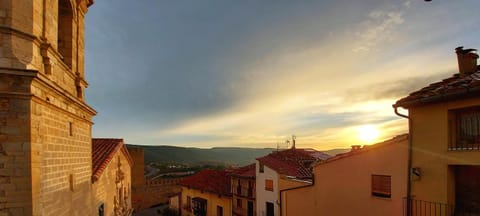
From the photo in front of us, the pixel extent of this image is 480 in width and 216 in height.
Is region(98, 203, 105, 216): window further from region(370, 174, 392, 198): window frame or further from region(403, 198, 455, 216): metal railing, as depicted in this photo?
region(403, 198, 455, 216): metal railing

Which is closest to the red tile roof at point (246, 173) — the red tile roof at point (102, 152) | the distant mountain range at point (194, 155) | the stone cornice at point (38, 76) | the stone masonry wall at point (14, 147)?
the red tile roof at point (102, 152)

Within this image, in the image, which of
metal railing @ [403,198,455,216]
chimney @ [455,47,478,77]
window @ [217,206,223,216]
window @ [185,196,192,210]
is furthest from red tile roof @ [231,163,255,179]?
chimney @ [455,47,478,77]

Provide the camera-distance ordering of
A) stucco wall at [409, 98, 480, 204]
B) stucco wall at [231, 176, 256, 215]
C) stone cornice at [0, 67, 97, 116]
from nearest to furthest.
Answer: stone cornice at [0, 67, 97, 116] < stucco wall at [409, 98, 480, 204] < stucco wall at [231, 176, 256, 215]

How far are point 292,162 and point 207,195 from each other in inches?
448

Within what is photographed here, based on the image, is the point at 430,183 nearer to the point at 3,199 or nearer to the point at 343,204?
the point at 343,204

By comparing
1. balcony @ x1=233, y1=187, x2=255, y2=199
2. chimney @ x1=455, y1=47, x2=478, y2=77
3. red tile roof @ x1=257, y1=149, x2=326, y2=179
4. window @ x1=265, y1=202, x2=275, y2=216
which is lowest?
window @ x1=265, y1=202, x2=275, y2=216

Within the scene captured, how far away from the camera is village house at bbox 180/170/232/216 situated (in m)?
32.4

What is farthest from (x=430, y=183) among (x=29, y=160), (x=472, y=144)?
(x=29, y=160)

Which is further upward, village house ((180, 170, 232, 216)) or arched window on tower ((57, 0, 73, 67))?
arched window on tower ((57, 0, 73, 67))

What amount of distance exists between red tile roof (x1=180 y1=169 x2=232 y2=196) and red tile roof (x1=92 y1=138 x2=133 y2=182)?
14885 millimetres

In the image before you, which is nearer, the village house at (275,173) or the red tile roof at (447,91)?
the red tile roof at (447,91)

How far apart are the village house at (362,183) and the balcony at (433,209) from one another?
505 mm

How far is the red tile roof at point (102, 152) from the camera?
1250cm

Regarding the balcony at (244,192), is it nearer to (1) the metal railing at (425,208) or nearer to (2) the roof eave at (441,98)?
(1) the metal railing at (425,208)
